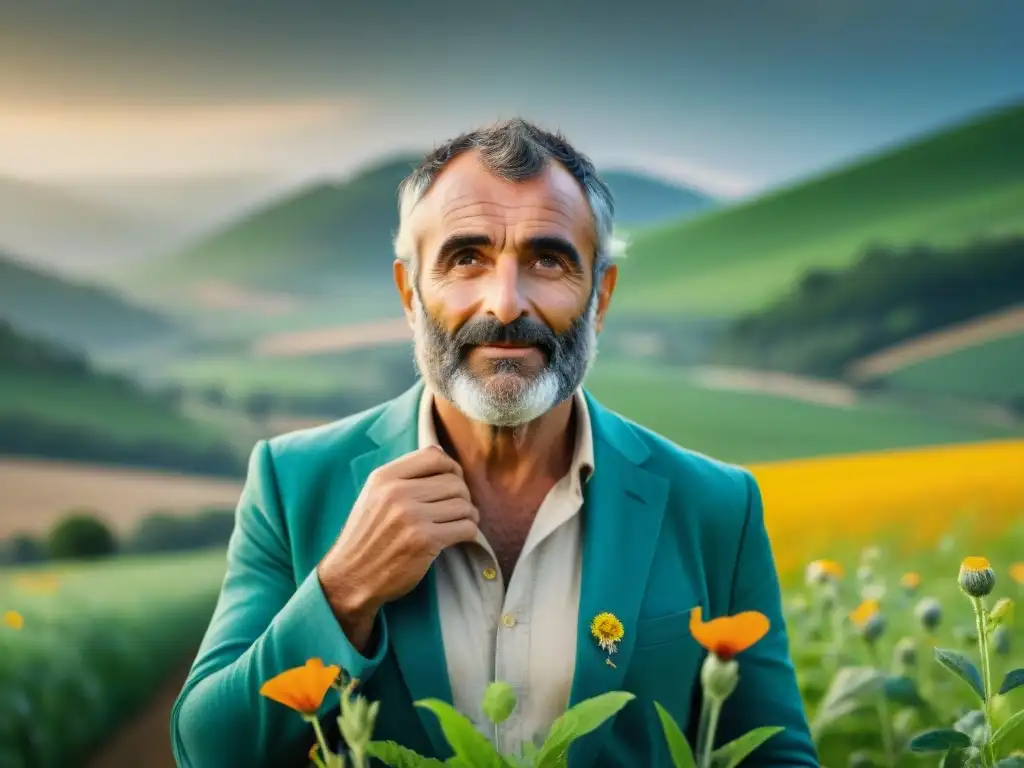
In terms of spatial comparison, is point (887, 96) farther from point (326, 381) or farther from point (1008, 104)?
point (326, 381)

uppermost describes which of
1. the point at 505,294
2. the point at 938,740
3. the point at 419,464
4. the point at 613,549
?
the point at 505,294

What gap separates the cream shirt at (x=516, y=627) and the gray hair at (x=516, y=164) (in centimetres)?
47

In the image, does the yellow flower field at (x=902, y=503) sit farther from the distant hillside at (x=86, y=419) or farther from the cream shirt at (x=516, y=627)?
the distant hillside at (x=86, y=419)

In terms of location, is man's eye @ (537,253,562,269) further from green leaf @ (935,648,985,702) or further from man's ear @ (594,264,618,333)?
green leaf @ (935,648,985,702)

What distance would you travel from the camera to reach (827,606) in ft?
10.8

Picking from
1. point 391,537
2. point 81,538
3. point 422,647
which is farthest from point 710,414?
point 391,537

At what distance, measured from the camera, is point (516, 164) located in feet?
5.69

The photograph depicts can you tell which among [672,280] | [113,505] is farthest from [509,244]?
[113,505]

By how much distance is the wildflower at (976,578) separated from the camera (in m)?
1.32

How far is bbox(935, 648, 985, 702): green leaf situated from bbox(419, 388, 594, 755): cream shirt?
54cm

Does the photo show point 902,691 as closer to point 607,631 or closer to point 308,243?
point 607,631

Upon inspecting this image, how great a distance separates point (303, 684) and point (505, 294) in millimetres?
688

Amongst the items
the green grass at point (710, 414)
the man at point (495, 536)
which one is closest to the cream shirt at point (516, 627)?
the man at point (495, 536)

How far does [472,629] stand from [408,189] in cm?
72
